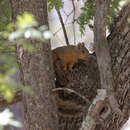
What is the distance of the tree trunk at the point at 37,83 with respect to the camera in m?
2.48

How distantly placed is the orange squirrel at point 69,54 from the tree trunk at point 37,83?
2.09 feet

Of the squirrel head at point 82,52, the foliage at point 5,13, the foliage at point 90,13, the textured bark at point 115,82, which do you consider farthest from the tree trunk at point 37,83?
the squirrel head at point 82,52

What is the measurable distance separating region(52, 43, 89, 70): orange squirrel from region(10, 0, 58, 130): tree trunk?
2.09 ft

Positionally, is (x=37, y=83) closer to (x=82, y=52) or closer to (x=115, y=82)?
(x=115, y=82)

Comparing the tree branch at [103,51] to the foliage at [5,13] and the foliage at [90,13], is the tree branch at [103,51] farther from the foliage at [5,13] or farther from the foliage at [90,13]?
the foliage at [5,13]

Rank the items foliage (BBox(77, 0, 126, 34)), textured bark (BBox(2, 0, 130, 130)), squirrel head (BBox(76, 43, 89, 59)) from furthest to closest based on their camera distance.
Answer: squirrel head (BBox(76, 43, 89, 59))
foliage (BBox(77, 0, 126, 34))
textured bark (BBox(2, 0, 130, 130))

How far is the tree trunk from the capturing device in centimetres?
248

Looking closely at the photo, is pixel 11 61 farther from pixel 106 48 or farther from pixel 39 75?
pixel 106 48

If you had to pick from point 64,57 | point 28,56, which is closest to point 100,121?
point 28,56

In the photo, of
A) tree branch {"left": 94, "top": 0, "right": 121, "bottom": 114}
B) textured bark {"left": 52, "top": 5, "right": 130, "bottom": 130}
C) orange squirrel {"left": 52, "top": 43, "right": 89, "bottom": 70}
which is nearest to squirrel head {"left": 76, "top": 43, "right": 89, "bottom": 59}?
orange squirrel {"left": 52, "top": 43, "right": 89, "bottom": 70}

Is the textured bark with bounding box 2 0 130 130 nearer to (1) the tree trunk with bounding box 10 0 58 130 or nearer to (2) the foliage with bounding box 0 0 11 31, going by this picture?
(1) the tree trunk with bounding box 10 0 58 130

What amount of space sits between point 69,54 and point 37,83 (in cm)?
119

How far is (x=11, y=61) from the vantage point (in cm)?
129

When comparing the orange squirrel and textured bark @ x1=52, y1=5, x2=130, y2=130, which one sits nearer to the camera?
textured bark @ x1=52, y1=5, x2=130, y2=130
